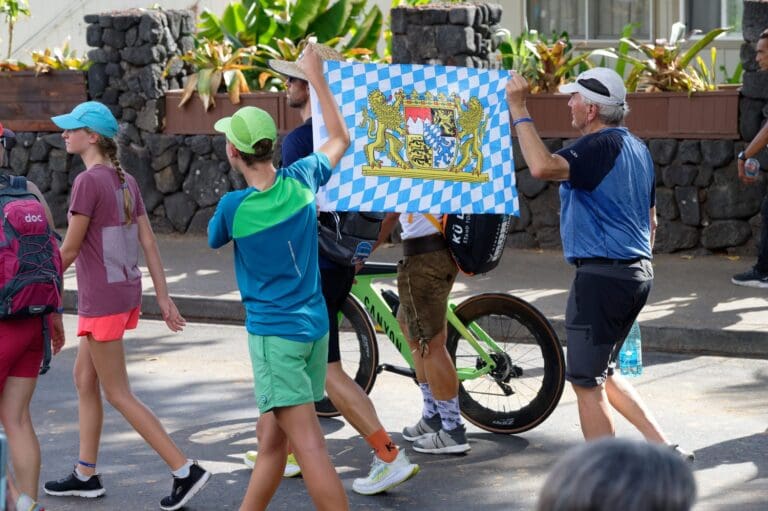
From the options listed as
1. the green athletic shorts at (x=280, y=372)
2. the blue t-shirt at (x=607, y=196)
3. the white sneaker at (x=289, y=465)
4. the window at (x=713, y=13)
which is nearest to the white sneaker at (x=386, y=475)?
the white sneaker at (x=289, y=465)

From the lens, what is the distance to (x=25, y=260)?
5098mm

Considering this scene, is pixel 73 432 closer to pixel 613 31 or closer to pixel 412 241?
pixel 412 241

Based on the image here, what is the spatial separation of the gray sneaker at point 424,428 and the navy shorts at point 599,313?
1.31 meters

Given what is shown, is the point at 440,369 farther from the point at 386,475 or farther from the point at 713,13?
the point at 713,13

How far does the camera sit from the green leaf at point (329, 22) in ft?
47.8

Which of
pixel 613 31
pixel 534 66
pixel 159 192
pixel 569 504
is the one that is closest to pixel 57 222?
pixel 159 192

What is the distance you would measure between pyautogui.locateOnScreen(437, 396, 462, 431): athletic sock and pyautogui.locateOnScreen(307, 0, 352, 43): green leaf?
28.4 feet

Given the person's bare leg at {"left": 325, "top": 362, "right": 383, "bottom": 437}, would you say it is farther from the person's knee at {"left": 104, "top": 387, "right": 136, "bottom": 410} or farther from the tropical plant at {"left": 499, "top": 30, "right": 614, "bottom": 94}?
the tropical plant at {"left": 499, "top": 30, "right": 614, "bottom": 94}

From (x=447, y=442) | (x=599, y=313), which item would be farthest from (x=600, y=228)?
(x=447, y=442)

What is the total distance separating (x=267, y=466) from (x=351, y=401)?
91 cm

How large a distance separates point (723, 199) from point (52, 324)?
304 inches

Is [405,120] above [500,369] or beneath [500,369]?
above

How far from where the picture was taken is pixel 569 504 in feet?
6.82

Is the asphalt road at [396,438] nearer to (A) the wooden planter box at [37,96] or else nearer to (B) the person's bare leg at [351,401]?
(B) the person's bare leg at [351,401]
